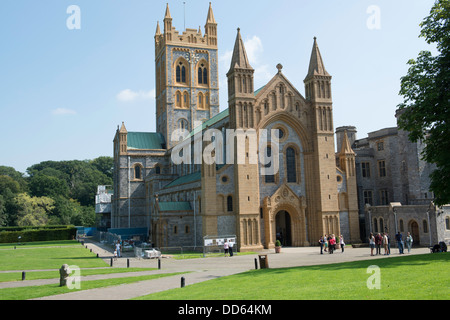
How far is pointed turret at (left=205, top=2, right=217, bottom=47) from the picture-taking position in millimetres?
74562

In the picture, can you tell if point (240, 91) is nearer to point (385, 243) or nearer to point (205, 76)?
point (385, 243)

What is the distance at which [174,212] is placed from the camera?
138ft

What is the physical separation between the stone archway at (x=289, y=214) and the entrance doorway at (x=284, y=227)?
1.60 ft

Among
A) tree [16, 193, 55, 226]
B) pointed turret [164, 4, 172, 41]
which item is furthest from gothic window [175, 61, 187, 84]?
tree [16, 193, 55, 226]

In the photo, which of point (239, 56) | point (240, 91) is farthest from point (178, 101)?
point (240, 91)

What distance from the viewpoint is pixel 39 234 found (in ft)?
221

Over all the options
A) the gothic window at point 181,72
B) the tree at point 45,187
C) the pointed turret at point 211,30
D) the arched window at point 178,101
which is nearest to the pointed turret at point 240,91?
the arched window at point 178,101

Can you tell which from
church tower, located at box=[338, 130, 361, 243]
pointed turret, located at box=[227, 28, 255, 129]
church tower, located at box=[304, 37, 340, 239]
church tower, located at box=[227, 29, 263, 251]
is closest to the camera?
church tower, located at box=[227, 29, 263, 251]

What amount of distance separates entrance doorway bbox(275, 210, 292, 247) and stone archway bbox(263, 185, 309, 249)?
487 mm

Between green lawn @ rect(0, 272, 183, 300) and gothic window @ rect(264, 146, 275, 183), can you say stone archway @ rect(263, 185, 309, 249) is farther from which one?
green lawn @ rect(0, 272, 183, 300)

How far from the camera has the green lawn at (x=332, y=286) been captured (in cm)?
1272

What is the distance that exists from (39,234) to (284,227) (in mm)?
42820
